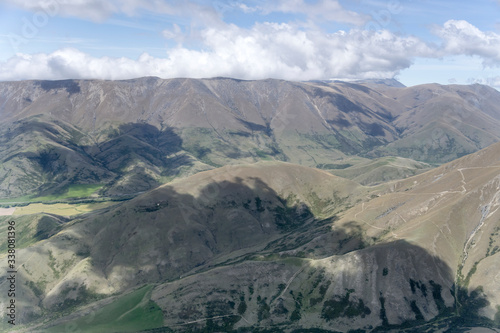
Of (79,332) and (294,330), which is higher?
(79,332)

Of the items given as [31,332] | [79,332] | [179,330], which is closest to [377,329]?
[179,330]

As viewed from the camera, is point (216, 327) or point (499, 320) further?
point (216, 327)

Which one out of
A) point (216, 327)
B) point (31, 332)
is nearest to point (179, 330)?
point (216, 327)

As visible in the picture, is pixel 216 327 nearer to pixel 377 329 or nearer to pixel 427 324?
pixel 377 329

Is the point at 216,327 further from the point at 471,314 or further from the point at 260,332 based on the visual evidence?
the point at 471,314

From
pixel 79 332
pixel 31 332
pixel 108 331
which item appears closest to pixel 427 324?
pixel 108 331

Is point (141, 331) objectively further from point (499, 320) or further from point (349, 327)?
point (499, 320)

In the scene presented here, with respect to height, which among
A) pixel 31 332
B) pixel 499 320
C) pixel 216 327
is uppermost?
pixel 31 332

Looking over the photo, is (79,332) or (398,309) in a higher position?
(79,332)
